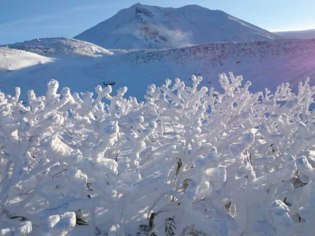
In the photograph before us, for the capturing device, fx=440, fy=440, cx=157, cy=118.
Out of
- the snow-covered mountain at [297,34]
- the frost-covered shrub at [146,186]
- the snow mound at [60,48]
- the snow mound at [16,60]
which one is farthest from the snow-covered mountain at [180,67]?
the snow-covered mountain at [297,34]

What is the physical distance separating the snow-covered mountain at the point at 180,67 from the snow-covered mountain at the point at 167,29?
86.5ft

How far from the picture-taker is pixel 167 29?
184 ft

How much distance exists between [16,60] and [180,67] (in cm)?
826

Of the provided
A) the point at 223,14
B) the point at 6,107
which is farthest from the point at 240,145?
the point at 223,14

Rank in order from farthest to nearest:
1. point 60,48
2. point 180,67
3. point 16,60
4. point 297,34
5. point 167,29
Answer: point 297,34
point 167,29
point 60,48
point 180,67
point 16,60

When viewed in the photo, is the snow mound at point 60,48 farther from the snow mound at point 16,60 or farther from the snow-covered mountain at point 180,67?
the snow mound at point 16,60

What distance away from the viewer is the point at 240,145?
1837 mm

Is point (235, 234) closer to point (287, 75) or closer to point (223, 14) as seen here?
point (287, 75)

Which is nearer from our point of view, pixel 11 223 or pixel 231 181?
pixel 231 181

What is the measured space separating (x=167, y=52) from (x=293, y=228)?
75.2 ft

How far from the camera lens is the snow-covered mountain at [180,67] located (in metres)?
18.9

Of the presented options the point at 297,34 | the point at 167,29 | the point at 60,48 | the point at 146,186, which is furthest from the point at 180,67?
the point at 297,34

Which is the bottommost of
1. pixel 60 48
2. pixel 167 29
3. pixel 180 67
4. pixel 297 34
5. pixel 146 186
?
pixel 180 67

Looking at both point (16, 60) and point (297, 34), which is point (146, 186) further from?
point (297, 34)
